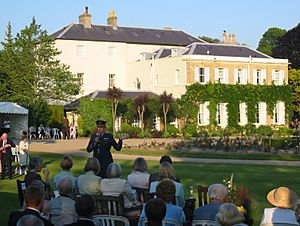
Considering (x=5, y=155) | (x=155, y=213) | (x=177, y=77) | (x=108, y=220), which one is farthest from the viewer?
(x=177, y=77)

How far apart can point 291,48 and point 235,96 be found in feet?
39.1

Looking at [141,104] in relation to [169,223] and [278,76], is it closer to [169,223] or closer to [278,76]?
[278,76]

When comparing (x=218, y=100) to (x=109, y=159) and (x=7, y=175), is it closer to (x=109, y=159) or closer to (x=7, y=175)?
(x=7, y=175)

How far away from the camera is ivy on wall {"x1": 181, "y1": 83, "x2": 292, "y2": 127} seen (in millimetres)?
53656

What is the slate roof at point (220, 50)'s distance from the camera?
57219mm

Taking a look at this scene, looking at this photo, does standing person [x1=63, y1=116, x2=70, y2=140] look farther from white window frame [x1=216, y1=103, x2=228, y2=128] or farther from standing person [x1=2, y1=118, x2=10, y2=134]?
standing person [x1=2, y1=118, x2=10, y2=134]

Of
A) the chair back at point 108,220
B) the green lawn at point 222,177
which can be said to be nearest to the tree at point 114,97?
the green lawn at point 222,177

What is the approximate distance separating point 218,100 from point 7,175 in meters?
35.4

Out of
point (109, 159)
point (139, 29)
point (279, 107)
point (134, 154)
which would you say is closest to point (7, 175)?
point (109, 159)

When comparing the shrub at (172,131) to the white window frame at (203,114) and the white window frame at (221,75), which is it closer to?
the white window frame at (203,114)

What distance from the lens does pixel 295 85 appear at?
198ft

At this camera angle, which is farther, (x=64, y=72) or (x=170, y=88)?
(x=170, y=88)

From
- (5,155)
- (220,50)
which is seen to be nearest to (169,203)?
(5,155)

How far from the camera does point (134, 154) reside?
30.6m
